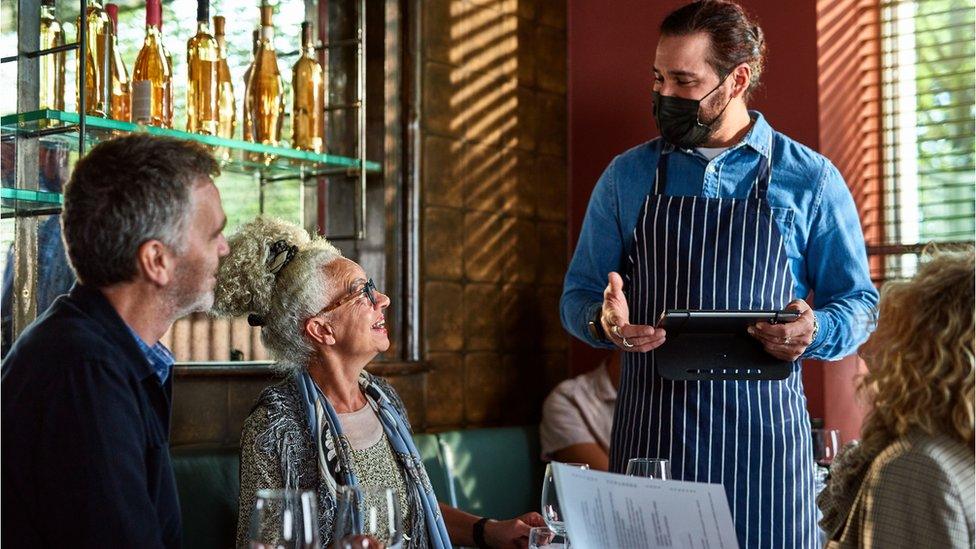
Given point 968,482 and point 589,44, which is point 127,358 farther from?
point 589,44

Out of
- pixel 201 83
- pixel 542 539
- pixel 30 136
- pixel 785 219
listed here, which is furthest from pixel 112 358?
pixel 201 83

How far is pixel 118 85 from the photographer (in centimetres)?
285

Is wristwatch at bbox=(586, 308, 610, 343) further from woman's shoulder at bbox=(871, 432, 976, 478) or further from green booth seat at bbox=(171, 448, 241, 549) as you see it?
woman's shoulder at bbox=(871, 432, 976, 478)

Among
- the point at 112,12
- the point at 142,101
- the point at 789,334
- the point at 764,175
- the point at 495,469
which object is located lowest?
the point at 495,469

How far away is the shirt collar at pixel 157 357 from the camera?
1524mm

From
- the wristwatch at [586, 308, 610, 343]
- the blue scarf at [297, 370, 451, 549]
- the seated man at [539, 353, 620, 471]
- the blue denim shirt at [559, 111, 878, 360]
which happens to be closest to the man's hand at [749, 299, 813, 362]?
the blue denim shirt at [559, 111, 878, 360]

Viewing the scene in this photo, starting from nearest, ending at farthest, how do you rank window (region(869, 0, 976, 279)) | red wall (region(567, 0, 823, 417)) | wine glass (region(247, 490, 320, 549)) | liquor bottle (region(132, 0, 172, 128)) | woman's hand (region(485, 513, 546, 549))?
wine glass (region(247, 490, 320, 549))
woman's hand (region(485, 513, 546, 549))
liquor bottle (region(132, 0, 172, 128))
window (region(869, 0, 976, 279))
red wall (region(567, 0, 823, 417))

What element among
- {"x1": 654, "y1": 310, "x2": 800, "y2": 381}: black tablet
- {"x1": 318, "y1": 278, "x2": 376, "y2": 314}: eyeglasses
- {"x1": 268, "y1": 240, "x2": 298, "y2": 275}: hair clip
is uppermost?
{"x1": 268, "y1": 240, "x2": 298, "y2": 275}: hair clip

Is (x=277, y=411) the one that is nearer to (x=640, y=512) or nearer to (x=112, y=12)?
(x=640, y=512)

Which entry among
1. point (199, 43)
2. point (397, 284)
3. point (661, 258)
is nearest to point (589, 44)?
point (397, 284)

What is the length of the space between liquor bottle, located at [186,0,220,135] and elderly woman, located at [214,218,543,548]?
699mm

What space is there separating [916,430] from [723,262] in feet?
3.44

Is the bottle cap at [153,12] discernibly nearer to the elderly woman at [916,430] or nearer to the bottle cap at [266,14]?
the bottle cap at [266,14]

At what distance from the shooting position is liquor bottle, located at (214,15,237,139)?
3055mm
